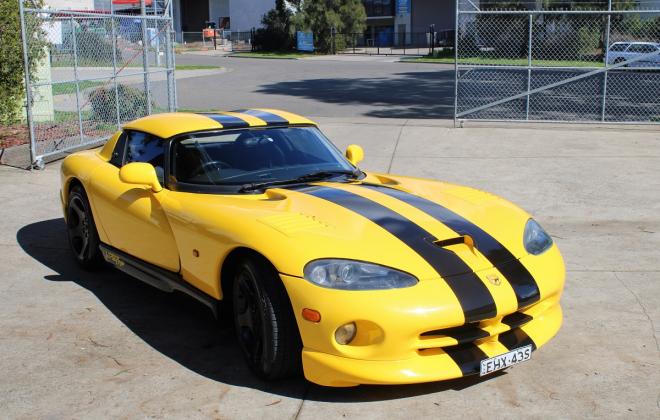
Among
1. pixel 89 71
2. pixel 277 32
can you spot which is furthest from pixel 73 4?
pixel 277 32

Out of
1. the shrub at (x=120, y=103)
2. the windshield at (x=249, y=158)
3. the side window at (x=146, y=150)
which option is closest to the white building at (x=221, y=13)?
the shrub at (x=120, y=103)

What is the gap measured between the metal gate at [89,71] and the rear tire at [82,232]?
4.55 m

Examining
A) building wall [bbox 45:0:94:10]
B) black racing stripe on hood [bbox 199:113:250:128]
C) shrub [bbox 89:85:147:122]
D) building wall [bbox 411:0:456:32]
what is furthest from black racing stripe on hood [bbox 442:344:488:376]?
building wall [bbox 411:0:456:32]

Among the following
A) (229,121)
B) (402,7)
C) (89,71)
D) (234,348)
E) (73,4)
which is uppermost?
(402,7)

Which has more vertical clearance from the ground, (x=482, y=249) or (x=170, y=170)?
(x=170, y=170)

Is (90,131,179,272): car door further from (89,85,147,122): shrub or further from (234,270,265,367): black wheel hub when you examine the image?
(89,85,147,122): shrub

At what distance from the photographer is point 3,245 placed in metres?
7.00

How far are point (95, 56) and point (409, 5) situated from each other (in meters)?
44.1

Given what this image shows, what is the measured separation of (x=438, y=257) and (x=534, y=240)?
821mm

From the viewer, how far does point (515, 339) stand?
3.92 metres

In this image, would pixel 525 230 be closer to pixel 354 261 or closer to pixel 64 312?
pixel 354 261

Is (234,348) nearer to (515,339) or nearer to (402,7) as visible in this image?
(515,339)

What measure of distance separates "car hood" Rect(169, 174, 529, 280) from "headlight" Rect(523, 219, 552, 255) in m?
0.05

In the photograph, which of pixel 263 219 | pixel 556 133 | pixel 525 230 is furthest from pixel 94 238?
pixel 556 133
